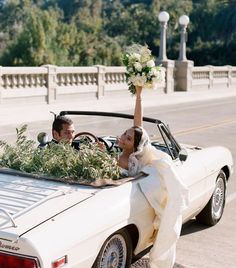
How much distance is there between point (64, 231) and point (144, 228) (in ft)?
3.40

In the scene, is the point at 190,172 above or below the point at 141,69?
below

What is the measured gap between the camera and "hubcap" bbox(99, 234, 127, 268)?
4.26 metres

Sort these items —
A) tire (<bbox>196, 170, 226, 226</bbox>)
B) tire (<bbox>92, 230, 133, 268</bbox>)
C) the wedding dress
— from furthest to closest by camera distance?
tire (<bbox>196, 170, 226, 226</bbox>)
the wedding dress
tire (<bbox>92, 230, 133, 268</bbox>)

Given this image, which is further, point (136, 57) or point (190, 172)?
point (136, 57)

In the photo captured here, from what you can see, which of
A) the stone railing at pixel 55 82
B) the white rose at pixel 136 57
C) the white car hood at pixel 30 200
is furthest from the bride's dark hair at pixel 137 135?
the stone railing at pixel 55 82

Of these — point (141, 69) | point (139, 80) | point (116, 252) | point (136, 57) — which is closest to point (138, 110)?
point (139, 80)

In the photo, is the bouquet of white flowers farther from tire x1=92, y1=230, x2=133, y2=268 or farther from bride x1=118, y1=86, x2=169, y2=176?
tire x1=92, y1=230, x2=133, y2=268

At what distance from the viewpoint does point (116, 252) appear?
14.5ft

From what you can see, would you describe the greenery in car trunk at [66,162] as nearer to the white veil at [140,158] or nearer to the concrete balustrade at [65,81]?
the white veil at [140,158]

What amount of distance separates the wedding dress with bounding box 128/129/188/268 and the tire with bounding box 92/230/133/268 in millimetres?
209

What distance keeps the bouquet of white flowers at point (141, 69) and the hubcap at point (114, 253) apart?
1.82 metres

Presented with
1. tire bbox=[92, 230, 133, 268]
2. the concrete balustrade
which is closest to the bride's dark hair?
tire bbox=[92, 230, 133, 268]

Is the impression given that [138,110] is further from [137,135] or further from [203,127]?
[203,127]

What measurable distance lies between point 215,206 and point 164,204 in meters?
2.14
